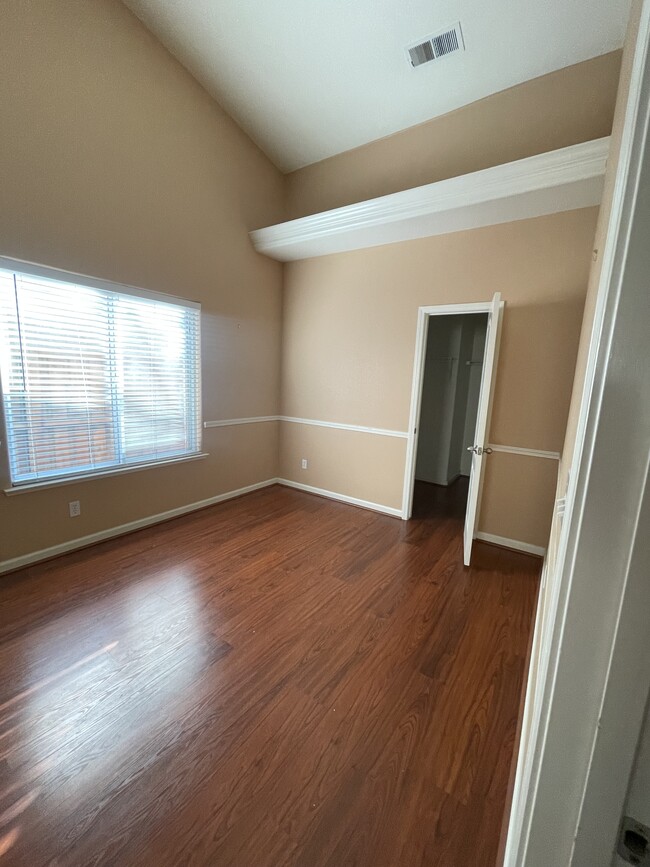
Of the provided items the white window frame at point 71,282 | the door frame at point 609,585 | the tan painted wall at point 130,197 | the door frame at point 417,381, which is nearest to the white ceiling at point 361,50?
the tan painted wall at point 130,197

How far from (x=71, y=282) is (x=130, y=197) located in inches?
33.8

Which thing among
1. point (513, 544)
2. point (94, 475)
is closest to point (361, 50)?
point (94, 475)

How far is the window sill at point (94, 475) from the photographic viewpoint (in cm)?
238

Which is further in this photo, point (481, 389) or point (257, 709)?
point (481, 389)

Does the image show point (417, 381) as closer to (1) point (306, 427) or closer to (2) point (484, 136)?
(1) point (306, 427)

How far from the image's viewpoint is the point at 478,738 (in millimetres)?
1408

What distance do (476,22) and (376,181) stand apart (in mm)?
1253

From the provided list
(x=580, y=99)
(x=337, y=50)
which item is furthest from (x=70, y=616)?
(x=580, y=99)

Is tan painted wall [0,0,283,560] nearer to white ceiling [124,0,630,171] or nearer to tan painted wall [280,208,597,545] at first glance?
white ceiling [124,0,630,171]

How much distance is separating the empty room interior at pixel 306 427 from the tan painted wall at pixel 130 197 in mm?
21

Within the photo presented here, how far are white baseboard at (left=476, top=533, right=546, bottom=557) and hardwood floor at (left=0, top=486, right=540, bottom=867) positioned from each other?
32 centimetres

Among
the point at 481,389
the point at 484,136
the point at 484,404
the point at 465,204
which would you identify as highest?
the point at 484,136

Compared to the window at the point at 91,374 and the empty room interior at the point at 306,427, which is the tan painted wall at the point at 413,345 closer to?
the empty room interior at the point at 306,427

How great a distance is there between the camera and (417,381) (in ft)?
11.0
